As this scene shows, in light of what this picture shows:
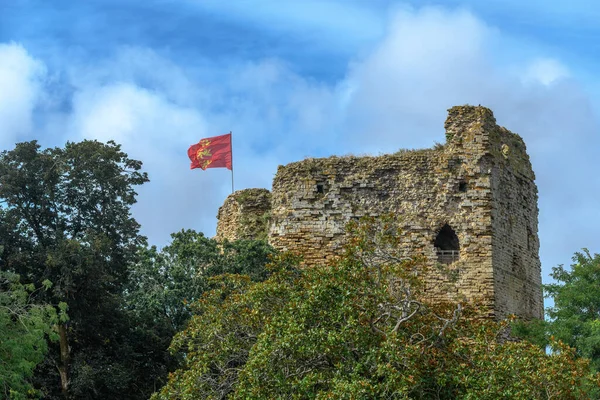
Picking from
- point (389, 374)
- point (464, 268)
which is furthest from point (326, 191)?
point (389, 374)

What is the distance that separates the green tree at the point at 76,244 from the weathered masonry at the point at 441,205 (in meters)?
3.44

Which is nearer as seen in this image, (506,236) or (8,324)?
(8,324)

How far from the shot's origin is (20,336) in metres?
22.3

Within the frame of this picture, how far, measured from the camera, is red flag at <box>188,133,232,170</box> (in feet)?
94.9

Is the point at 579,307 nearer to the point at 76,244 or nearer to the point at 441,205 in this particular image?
the point at 441,205

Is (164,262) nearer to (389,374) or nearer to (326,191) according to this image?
(326,191)

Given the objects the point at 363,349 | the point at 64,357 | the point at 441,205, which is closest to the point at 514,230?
the point at 441,205

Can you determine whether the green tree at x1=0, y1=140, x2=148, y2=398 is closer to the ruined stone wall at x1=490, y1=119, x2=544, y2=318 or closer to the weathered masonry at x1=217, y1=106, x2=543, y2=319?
the weathered masonry at x1=217, y1=106, x2=543, y2=319

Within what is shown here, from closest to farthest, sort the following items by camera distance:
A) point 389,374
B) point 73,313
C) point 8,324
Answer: point 389,374
point 8,324
point 73,313

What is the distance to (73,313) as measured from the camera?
25.2 meters

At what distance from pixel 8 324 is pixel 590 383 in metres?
10.5

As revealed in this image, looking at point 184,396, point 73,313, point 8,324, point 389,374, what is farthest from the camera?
point 73,313

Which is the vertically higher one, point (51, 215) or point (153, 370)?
point (51, 215)

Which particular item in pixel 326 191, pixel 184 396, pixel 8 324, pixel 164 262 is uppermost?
pixel 326 191
